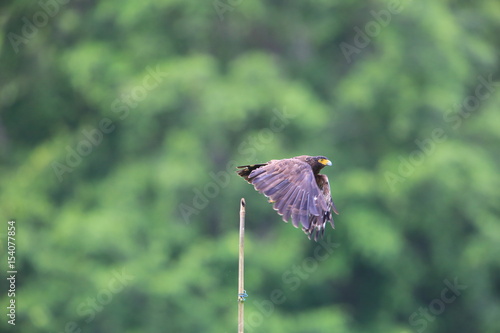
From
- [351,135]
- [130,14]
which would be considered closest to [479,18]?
[351,135]

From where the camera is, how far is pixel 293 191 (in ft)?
28.7

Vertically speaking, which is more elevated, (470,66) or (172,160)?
(470,66)

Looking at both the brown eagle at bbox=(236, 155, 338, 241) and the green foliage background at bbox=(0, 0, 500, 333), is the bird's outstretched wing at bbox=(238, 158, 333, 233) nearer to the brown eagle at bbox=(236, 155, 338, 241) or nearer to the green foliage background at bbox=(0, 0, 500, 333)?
the brown eagle at bbox=(236, 155, 338, 241)

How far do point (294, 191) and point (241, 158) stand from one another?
10.6m

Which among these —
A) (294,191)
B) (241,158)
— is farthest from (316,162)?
(241,158)

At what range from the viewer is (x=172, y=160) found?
1962 centimetres

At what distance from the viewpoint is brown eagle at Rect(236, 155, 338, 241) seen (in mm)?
8508

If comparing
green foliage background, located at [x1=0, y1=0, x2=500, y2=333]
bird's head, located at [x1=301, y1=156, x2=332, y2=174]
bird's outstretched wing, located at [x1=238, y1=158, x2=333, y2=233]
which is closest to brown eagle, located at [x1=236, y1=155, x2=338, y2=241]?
bird's outstretched wing, located at [x1=238, y1=158, x2=333, y2=233]

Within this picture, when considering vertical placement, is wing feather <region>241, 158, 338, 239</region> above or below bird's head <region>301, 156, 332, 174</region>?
below

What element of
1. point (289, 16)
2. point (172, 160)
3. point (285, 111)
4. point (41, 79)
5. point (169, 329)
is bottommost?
point (169, 329)

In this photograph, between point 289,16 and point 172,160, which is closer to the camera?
point 172,160

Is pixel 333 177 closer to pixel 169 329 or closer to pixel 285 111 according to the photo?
pixel 285 111

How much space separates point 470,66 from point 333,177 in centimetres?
527

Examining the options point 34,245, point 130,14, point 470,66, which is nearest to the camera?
point 34,245
